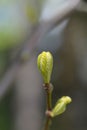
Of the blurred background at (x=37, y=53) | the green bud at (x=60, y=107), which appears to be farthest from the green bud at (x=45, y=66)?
the blurred background at (x=37, y=53)

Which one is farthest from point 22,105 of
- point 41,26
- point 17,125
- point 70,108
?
point 41,26

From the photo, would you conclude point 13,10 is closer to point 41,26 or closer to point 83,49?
point 83,49

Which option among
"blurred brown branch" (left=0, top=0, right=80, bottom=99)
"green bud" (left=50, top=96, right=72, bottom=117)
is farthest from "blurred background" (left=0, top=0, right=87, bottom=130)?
"green bud" (left=50, top=96, right=72, bottom=117)

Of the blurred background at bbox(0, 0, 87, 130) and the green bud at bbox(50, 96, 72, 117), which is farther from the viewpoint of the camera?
the blurred background at bbox(0, 0, 87, 130)

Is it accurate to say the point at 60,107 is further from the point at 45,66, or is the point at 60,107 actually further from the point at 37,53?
the point at 37,53

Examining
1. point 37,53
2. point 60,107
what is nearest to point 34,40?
point 60,107

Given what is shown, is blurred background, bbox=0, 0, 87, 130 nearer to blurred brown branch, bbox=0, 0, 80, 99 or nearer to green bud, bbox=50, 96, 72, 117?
blurred brown branch, bbox=0, 0, 80, 99

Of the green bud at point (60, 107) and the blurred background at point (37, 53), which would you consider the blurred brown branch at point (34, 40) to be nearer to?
the blurred background at point (37, 53)
